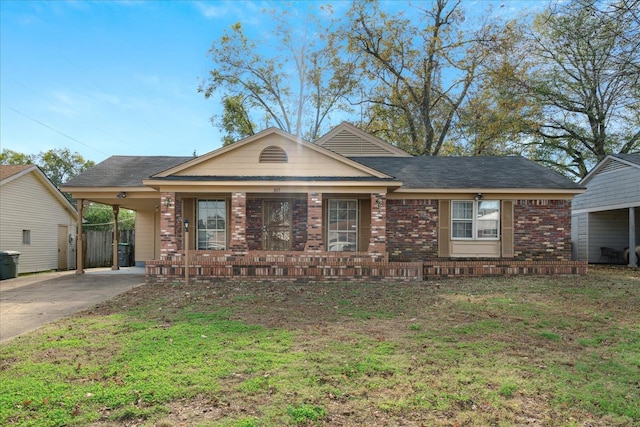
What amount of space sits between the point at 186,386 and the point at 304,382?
3.88 ft

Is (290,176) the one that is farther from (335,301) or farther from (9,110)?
(9,110)

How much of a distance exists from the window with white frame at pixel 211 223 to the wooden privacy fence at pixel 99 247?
6.39 meters

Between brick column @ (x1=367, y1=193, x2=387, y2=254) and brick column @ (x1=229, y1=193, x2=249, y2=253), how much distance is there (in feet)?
12.4

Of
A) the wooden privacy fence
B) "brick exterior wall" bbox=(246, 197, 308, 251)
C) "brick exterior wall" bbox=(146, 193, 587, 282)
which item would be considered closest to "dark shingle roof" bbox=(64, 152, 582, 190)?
"brick exterior wall" bbox=(146, 193, 587, 282)

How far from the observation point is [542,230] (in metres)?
12.8

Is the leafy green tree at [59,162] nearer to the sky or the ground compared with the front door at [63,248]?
nearer to the sky

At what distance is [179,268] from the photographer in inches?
416

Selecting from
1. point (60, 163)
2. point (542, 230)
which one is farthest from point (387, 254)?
point (60, 163)

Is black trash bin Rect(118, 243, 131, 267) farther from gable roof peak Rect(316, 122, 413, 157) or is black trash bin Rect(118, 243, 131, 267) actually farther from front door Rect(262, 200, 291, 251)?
gable roof peak Rect(316, 122, 413, 157)

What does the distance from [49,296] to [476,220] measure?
12.4m

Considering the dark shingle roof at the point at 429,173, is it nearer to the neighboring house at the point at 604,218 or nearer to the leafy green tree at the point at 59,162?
the neighboring house at the point at 604,218

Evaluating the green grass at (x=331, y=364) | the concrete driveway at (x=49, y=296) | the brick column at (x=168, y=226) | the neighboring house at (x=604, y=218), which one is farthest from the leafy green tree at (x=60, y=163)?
the neighboring house at (x=604, y=218)

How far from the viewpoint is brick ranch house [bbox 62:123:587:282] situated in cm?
1089

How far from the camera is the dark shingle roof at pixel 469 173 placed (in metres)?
12.7
